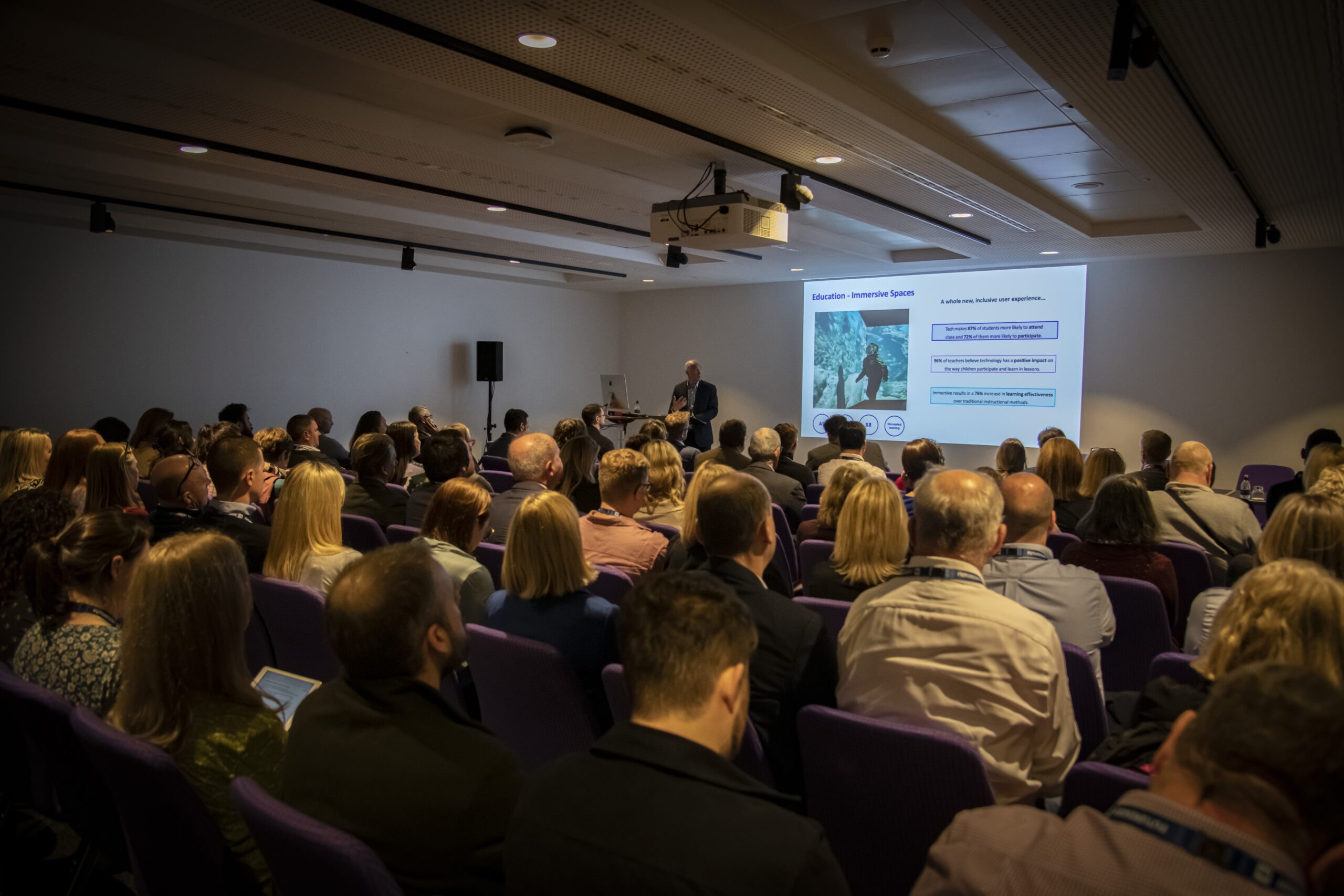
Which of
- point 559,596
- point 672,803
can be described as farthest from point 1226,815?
point 559,596

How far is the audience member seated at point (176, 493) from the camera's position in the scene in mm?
3561

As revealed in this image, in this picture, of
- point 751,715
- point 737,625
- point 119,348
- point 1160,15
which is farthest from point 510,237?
point 737,625

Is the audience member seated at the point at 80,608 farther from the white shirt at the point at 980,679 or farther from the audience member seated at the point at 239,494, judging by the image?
the white shirt at the point at 980,679

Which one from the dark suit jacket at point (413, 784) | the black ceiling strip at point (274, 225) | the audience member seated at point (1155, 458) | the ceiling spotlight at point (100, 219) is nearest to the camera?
the dark suit jacket at point (413, 784)

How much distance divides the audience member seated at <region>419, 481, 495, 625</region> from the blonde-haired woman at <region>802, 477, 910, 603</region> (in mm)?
1198

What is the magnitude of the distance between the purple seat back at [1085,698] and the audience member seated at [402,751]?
5.16 ft

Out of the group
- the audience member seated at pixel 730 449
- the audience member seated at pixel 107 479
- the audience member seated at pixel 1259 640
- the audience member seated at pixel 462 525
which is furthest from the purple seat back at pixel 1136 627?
the audience member seated at pixel 107 479

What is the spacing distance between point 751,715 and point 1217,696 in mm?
1344

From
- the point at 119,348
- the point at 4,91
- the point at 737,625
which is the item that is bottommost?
the point at 737,625

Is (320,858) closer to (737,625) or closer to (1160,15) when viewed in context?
(737,625)

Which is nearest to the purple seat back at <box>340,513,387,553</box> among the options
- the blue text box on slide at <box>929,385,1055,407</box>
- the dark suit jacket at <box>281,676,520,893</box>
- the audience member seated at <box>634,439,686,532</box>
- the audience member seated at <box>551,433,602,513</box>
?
the audience member seated at <box>551,433,602,513</box>

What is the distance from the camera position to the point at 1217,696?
1.00 m

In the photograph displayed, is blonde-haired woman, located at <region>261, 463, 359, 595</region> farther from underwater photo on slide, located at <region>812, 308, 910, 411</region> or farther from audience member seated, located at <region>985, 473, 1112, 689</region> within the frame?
underwater photo on slide, located at <region>812, 308, 910, 411</region>

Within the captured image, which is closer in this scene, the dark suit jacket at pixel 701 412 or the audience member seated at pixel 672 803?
the audience member seated at pixel 672 803
